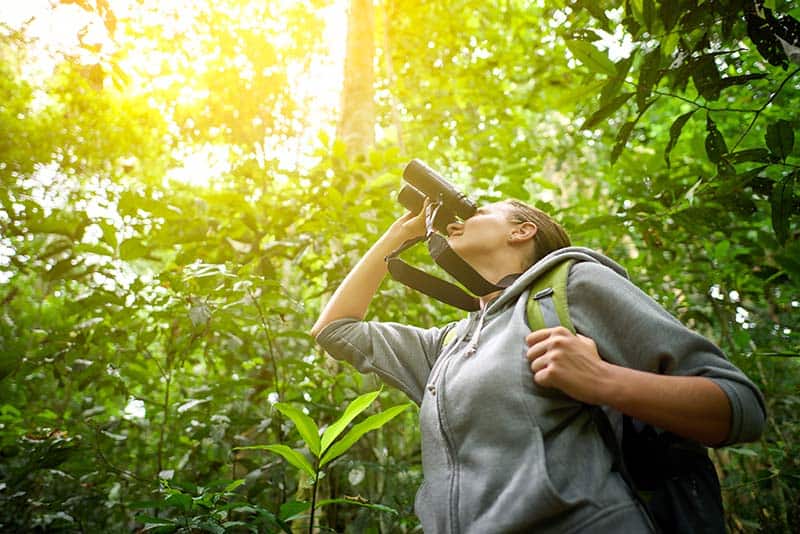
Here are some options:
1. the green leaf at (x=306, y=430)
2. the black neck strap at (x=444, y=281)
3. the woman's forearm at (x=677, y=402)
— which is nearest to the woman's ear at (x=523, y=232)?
the black neck strap at (x=444, y=281)

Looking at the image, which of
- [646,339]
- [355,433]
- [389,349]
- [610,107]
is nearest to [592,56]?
[610,107]

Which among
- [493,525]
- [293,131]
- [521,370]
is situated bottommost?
[493,525]

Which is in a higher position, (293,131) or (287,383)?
(293,131)

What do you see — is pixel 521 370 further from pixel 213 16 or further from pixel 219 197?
pixel 213 16

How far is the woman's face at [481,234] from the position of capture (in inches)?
65.4

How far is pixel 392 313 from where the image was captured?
3127mm

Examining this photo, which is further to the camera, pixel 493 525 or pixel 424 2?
pixel 424 2

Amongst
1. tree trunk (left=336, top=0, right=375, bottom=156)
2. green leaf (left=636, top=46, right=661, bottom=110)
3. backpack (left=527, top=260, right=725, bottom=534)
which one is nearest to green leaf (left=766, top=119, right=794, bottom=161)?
green leaf (left=636, top=46, right=661, bottom=110)

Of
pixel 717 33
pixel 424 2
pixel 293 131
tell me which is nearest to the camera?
pixel 717 33

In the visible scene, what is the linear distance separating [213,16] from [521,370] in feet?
17.6

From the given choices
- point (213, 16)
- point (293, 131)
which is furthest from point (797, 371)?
point (213, 16)

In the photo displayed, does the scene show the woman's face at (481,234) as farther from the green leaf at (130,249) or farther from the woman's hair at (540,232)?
the green leaf at (130,249)

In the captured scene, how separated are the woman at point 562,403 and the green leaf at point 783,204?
681mm

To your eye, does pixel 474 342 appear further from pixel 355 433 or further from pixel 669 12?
pixel 669 12
